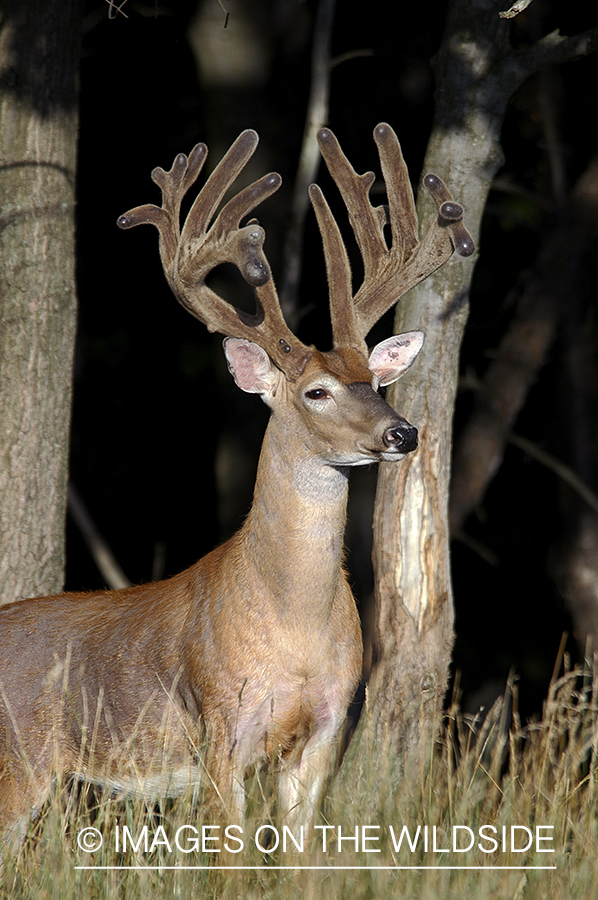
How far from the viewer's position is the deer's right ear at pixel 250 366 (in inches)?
189

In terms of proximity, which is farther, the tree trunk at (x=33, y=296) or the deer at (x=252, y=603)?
the tree trunk at (x=33, y=296)

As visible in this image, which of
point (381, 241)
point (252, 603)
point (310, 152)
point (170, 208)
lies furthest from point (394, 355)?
point (310, 152)

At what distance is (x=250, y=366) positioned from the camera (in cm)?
489

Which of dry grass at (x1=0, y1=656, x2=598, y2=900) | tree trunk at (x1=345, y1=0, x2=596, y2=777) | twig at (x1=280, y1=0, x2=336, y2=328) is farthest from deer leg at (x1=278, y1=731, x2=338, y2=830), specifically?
twig at (x1=280, y1=0, x2=336, y2=328)

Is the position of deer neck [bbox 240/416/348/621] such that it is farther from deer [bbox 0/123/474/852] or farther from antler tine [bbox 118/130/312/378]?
antler tine [bbox 118/130/312/378]

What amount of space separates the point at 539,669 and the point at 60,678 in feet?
24.6

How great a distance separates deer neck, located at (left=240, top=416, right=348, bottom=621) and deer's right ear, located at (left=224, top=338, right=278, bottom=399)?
231 mm

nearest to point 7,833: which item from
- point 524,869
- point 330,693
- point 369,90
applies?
point 330,693

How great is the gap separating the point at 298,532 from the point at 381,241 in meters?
1.45

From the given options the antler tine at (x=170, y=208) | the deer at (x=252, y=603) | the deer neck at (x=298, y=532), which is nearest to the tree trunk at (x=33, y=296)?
the deer at (x=252, y=603)

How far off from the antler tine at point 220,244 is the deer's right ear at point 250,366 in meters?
0.07

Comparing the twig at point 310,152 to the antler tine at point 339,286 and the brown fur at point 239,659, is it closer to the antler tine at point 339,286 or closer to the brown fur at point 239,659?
the antler tine at point 339,286

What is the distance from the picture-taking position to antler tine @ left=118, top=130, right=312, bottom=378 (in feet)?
15.2

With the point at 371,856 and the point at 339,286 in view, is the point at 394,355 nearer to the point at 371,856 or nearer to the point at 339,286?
the point at 339,286
